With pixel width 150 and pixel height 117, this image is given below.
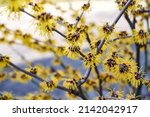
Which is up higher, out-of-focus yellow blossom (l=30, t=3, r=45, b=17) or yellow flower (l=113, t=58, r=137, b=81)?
out-of-focus yellow blossom (l=30, t=3, r=45, b=17)

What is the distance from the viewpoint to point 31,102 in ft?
11.0

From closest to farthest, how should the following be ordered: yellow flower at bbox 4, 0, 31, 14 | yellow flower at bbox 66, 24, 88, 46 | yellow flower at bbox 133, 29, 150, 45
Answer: yellow flower at bbox 4, 0, 31, 14, yellow flower at bbox 66, 24, 88, 46, yellow flower at bbox 133, 29, 150, 45

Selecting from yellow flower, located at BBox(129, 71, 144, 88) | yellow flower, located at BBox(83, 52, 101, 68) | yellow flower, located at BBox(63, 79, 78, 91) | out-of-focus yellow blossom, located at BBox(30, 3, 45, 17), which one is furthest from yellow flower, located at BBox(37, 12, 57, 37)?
yellow flower, located at BBox(129, 71, 144, 88)

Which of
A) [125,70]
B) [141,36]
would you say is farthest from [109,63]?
[141,36]

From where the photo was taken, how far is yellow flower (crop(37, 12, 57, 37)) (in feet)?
8.80

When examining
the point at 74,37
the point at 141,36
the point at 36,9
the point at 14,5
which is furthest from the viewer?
the point at 141,36

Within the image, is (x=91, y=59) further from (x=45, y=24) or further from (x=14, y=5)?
(x=14, y=5)

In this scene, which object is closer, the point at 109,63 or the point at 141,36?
the point at 109,63

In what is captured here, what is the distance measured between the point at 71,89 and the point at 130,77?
1.56 ft

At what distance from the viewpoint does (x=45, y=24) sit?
2688mm

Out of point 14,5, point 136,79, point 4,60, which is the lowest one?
point 136,79

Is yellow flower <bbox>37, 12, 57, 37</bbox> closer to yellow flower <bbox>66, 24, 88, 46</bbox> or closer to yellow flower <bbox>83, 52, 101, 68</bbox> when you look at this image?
yellow flower <bbox>66, 24, 88, 46</bbox>

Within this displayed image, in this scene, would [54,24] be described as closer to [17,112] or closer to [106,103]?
[106,103]

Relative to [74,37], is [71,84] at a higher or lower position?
lower
